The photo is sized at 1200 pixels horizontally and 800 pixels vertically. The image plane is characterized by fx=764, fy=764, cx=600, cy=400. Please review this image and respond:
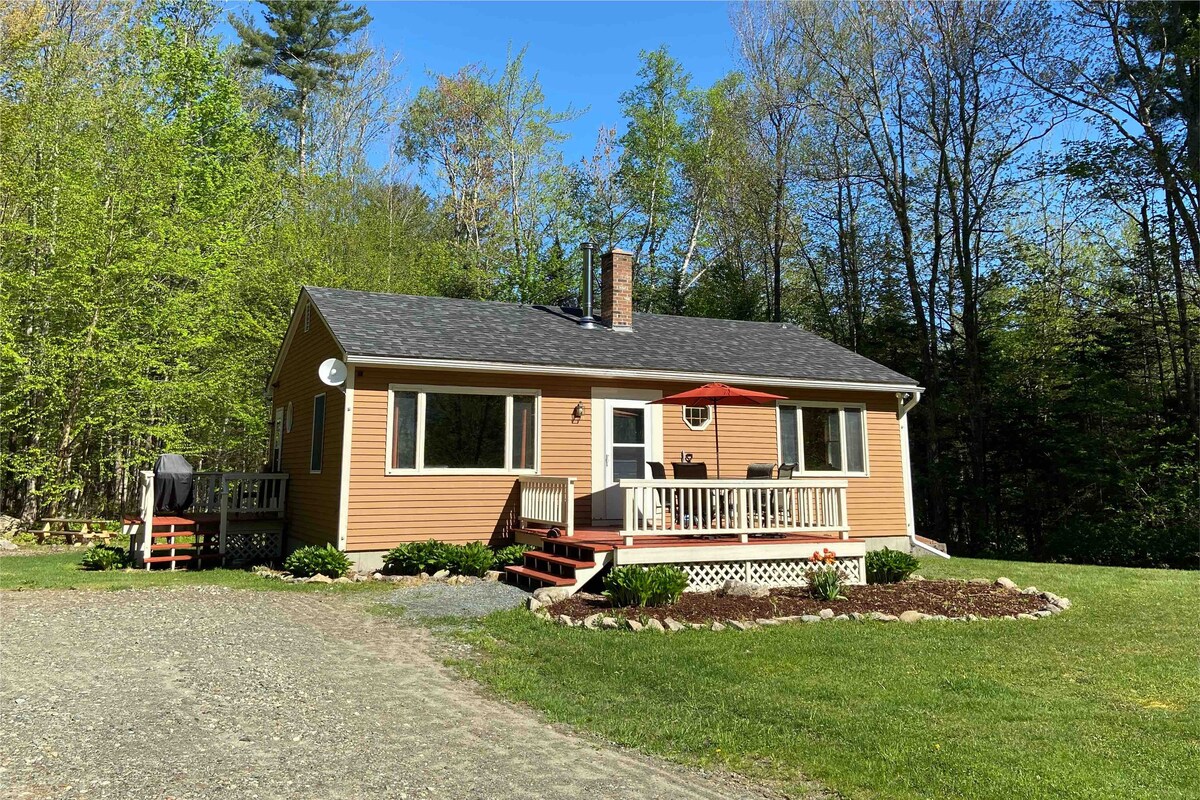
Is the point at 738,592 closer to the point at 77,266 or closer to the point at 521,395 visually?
the point at 521,395

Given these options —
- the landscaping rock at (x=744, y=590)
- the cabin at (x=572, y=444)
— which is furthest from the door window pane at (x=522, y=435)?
the landscaping rock at (x=744, y=590)

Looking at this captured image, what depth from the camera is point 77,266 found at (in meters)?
16.0

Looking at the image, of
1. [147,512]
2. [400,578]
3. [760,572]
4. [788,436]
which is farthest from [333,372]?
[788,436]

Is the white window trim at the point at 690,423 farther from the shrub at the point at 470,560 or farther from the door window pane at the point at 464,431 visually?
the shrub at the point at 470,560

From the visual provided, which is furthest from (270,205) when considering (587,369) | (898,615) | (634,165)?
(898,615)

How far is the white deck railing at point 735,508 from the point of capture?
391 inches

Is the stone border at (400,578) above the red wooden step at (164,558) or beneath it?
beneath

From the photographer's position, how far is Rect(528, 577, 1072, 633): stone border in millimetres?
7598

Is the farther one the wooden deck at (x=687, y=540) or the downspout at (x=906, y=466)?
the downspout at (x=906, y=466)

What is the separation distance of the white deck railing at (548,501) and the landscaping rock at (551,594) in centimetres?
145

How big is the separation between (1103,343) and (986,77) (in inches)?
327

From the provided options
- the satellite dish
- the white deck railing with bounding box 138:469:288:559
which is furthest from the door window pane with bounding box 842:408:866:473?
the white deck railing with bounding box 138:469:288:559

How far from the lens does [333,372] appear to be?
1112 cm

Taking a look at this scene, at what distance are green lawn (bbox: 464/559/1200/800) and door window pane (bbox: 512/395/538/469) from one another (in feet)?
13.9
